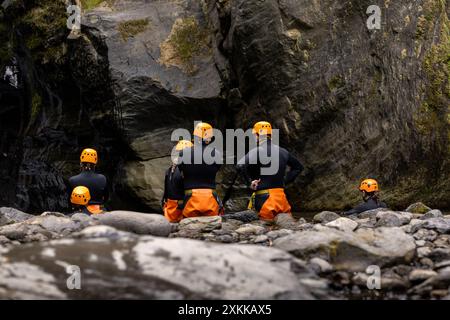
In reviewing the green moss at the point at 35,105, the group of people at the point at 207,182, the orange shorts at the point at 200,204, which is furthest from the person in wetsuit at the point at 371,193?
the green moss at the point at 35,105

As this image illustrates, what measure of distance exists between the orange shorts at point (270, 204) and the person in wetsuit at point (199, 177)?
0.74 meters

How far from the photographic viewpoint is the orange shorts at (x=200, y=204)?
34.9ft

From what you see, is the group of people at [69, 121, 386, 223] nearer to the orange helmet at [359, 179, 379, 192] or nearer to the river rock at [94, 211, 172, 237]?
the orange helmet at [359, 179, 379, 192]

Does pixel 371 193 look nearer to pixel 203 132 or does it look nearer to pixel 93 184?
pixel 203 132

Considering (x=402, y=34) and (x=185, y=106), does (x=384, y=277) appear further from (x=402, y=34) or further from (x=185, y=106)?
(x=185, y=106)

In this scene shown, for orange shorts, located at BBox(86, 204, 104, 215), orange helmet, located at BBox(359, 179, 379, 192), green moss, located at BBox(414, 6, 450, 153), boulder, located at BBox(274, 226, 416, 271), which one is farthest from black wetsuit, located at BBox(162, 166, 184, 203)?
green moss, located at BBox(414, 6, 450, 153)

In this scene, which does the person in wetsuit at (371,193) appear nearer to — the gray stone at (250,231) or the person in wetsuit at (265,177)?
the person in wetsuit at (265,177)

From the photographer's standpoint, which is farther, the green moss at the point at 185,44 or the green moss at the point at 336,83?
the green moss at the point at 185,44

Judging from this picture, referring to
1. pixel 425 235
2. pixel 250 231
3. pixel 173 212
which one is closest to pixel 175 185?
pixel 173 212

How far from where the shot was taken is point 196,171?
10742 millimetres

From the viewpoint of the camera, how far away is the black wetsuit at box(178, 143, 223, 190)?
422 inches

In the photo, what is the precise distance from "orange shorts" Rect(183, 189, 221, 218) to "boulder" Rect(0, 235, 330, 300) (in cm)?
524

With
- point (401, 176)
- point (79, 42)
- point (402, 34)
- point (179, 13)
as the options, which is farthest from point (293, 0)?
point (79, 42)

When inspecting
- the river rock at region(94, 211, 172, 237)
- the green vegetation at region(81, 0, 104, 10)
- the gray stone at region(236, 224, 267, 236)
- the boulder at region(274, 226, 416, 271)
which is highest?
the green vegetation at region(81, 0, 104, 10)
